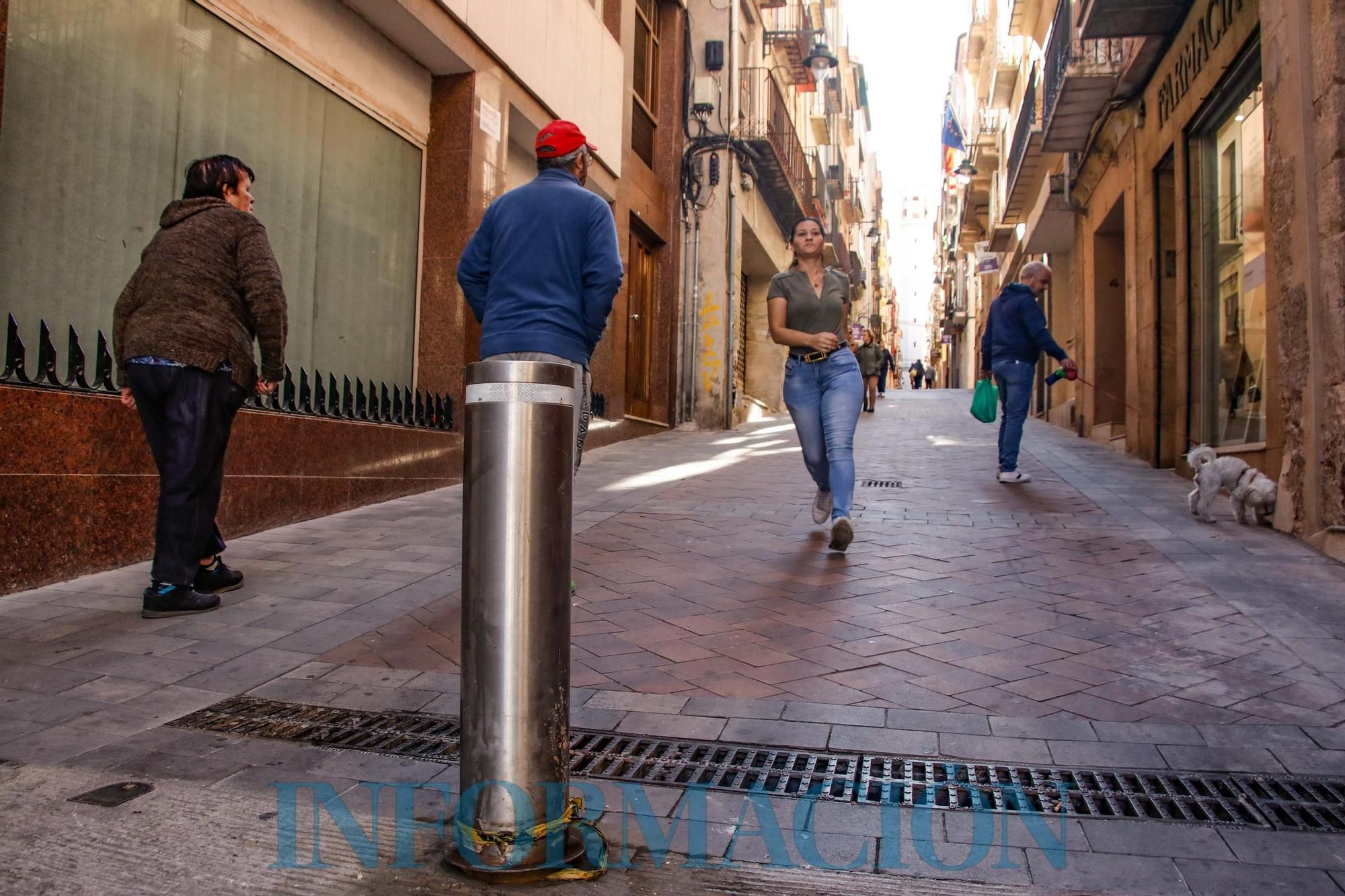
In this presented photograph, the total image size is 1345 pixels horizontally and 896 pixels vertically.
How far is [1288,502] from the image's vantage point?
6.10m

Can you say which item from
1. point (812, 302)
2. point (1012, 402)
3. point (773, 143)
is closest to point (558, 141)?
point (812, 302)

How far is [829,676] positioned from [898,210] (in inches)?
5454

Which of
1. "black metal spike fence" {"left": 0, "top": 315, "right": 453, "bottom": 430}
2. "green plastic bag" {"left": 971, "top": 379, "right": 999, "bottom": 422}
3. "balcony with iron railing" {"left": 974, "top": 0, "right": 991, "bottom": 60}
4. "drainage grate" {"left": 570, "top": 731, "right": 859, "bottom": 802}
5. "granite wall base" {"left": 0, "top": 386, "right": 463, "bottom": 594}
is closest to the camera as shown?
"drainage grate" {"left": 570, "top": 731, "right": 859, "bottom": 802}

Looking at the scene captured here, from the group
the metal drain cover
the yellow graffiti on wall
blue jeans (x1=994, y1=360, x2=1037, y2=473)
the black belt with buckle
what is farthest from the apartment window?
the metal drain cover

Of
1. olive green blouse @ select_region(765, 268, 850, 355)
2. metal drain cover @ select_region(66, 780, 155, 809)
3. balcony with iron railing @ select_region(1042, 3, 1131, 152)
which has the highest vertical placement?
balcony with iron railing @ select_region(1042, 3, 1131, 152)

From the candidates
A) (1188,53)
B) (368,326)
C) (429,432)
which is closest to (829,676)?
(429,432)

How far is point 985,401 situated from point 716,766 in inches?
273

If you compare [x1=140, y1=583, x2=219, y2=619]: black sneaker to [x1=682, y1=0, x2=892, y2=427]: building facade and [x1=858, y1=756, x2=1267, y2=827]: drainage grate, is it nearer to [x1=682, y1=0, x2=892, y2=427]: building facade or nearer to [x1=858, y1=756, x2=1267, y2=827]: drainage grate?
[x1=858, y1=756, x2=1267, y2=827]: drainage grate

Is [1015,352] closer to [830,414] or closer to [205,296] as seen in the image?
Answer: [830,414]

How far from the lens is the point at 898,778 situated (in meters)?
2.68

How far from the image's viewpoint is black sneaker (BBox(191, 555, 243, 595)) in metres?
4.66

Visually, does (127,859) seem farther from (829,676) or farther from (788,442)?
(788,442)

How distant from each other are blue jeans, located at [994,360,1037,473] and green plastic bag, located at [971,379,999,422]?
0.26 feet

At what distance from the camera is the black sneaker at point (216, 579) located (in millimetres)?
4656
